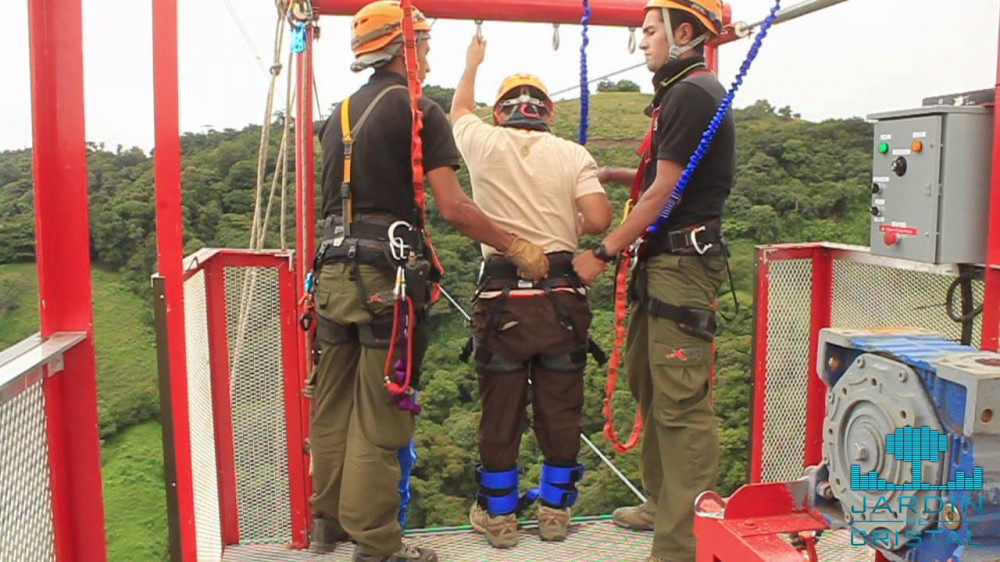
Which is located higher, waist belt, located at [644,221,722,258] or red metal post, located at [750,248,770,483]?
waist belt, located at [644,221,722,258]

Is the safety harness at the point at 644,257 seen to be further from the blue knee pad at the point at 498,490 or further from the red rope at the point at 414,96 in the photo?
the red rope at the point at 414,96

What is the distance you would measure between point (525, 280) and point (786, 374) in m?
1.49

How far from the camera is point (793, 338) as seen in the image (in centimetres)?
421

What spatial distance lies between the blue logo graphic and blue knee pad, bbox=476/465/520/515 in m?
2.01

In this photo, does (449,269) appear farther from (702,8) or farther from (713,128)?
(713,128)

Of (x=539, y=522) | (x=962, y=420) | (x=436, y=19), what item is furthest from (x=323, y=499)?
(x=962, y=420)

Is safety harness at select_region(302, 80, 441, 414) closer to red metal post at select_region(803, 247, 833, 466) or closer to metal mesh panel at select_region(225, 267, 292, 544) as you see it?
metal mesh panel at select_region(225, 267, 292, 544)

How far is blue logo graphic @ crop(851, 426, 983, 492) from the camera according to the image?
5.61ft

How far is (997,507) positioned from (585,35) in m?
2.87

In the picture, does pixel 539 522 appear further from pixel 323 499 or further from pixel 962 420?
pixel 962 420

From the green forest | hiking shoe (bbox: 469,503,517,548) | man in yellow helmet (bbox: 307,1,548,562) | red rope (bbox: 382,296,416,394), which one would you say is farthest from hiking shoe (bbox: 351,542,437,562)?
the green forest

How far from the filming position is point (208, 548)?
335 centimetres

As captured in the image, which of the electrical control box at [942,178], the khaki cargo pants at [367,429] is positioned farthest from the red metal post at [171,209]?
the electrical control box at [942,178]

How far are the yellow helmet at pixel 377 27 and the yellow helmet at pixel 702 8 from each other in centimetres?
100
